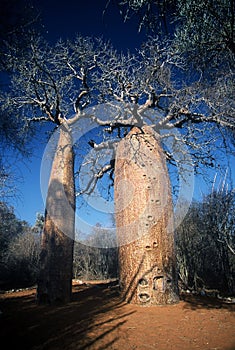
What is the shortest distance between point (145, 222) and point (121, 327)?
185cm

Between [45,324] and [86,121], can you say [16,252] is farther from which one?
A: [45,324]

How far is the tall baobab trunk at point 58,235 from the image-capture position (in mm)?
4328

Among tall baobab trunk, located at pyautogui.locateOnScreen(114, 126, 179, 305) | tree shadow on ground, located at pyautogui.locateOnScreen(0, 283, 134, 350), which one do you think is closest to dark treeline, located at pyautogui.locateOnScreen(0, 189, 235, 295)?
tall baobab trunk, located at pyautogui.locateOnScreen(114, 126, 179, 305)

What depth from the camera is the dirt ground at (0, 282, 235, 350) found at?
2.33m

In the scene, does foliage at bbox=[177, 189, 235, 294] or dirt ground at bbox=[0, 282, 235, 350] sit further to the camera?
foliage at bbox=[177, 189, 235, 294]

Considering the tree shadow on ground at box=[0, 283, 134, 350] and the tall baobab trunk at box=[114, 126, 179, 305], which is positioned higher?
the tall baobab trunk at box=[114, 126, 179, 305]

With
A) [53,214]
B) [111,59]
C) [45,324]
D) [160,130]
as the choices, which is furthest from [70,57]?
[45,324]

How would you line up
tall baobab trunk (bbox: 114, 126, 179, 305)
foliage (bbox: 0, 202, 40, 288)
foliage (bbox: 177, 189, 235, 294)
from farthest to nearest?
foliage (bbox: 0, 202, 40, 288)
foliage (bbox: 177, 189, 235, 294)
tall baobab trunk (bbox: 114, 126, 179, 305)

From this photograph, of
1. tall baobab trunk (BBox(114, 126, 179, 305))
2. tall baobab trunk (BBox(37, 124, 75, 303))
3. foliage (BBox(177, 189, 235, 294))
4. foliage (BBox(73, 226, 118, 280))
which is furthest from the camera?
foliage (BBox(73, 226, 118, 280))

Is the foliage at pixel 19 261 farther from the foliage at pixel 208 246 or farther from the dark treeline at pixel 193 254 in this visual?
the foliage at pixel 208 246

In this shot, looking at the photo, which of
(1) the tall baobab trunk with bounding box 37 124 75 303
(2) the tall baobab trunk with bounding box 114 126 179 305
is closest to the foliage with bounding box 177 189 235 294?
(2) the tall baobab trunk with bounding box 114 126 179 305

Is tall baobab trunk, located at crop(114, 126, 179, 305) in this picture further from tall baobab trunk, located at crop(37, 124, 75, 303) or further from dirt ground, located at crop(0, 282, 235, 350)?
tall baobab trunk, located at crop(37, 124, 75, 303)

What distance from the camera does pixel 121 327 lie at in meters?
2.86

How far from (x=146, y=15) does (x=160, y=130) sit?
3522mm
